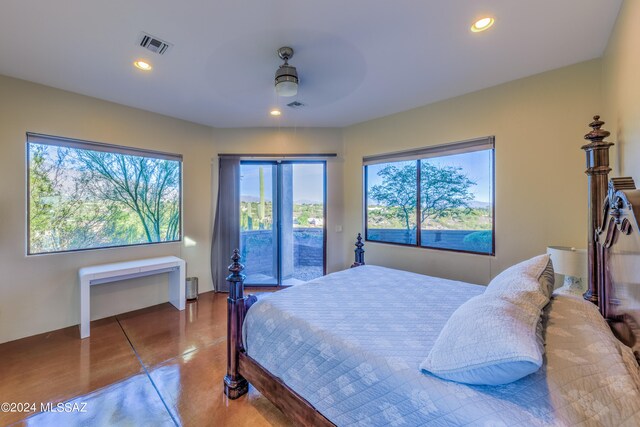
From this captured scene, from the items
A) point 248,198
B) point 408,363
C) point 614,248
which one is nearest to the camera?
point 408,363

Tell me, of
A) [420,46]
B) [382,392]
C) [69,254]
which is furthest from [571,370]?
[69,254]

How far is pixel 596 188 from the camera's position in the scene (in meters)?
1.77

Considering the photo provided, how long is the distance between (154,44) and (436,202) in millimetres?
3420

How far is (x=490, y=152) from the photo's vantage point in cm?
306

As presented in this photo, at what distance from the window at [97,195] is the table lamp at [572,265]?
14.8ft

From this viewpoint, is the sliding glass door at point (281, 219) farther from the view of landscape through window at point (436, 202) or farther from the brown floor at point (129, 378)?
the brown floor at point (129, 378)

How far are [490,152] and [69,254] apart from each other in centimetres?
501

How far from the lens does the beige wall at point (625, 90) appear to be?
1.62m

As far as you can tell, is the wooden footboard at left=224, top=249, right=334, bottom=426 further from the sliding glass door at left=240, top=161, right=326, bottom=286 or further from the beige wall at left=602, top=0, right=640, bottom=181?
the beige wall at left=602, top=0, right=640, bottom=181

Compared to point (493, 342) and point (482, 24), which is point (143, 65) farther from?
point (493, 342)

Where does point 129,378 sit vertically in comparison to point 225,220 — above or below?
below

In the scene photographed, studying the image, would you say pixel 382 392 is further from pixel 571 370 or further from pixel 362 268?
pixel 362 268

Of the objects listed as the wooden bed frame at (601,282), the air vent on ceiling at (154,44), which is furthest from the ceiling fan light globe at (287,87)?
the wooden bed frame at (601,282)

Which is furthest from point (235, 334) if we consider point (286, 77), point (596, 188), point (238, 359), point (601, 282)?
point (596, 188)
